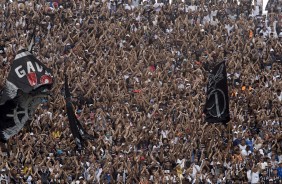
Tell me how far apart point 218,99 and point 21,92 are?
8.06 meters

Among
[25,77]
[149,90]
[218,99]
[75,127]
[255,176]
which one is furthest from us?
[149,90]

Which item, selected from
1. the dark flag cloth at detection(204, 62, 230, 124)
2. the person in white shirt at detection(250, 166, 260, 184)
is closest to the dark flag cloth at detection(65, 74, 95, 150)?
the dark flag cloth at detection(204, 62, 230, 124)

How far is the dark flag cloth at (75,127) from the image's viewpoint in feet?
102

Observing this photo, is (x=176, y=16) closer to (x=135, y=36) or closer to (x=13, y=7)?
(x=135, y=36)

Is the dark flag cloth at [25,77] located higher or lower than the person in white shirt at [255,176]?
higher

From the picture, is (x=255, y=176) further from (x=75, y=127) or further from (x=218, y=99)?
(x=75, y=127)

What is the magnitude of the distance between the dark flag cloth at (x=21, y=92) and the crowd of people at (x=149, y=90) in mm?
3542

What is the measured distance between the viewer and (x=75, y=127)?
31.5 meters

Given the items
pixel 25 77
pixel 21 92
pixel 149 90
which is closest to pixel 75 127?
pixel 25 77

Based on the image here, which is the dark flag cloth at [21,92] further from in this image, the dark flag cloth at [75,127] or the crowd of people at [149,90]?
the crowd of people at [149,90]

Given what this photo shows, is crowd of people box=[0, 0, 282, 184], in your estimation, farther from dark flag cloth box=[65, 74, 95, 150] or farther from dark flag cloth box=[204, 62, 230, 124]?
dark flag cloth box=[204, 62, 230, 124]

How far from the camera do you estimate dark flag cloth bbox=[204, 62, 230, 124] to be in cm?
3303


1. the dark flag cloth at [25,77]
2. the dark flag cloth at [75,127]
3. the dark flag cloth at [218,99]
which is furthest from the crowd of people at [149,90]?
the dark flag cloth at [25,77]

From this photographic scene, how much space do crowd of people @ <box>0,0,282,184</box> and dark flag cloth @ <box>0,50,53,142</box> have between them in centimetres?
354
